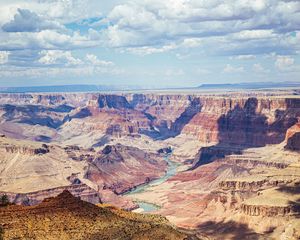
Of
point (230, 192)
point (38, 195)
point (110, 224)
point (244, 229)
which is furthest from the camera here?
point (38, 195)

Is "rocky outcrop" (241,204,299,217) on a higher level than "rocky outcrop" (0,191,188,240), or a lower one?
lower

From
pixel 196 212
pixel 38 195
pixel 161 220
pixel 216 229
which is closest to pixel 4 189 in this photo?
pixel 38 195

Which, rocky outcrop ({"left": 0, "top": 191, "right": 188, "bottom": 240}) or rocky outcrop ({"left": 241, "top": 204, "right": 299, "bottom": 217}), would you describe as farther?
rocky outcrop ({"left": 241, "top": 204, "right": 299, "bottom": 217})

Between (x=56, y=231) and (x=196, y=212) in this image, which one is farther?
(x=196, y=212)

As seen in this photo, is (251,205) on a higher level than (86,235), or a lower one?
lower

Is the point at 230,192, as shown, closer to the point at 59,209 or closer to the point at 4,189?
the point at 4,189

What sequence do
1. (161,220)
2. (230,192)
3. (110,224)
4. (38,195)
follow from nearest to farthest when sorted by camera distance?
1. (110,224)
2. (161,220)
3. (230,192)
4. (38,195)

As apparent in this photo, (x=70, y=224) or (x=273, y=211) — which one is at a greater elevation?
(x=70, y=224)

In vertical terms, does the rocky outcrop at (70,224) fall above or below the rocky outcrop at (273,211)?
above

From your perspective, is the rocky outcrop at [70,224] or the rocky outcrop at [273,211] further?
the rocky outcrop at [273,211]

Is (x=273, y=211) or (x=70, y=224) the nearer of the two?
(x=70, y=224)

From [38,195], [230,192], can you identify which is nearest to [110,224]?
[230,192]
